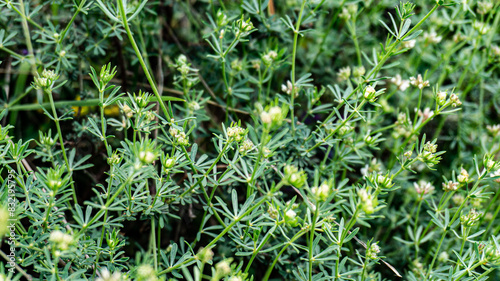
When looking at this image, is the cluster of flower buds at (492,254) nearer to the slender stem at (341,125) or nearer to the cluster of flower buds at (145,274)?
the slender stem at (341,125)

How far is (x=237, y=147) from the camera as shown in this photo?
188 cm

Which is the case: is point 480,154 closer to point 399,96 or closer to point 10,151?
point 399,96

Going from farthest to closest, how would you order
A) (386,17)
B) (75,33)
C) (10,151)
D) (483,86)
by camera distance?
(386,17) < (483,86) < (75,33) < (10,151)

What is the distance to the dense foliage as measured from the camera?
5.93ft

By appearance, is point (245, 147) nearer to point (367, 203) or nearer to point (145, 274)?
point (367, 203)

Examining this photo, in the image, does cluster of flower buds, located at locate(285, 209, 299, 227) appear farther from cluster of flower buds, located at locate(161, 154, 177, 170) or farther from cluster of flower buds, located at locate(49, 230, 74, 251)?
cluster of flower buds, located at locate(49, 230, 74, 251)

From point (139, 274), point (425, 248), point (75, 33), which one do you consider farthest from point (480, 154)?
point (75, 33)

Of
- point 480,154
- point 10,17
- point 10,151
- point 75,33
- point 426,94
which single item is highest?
point 10,17

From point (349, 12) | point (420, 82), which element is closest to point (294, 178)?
point (420, 82)

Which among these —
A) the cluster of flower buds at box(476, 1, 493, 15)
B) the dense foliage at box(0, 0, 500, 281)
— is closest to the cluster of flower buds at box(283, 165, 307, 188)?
the dense foliage at box(0, 0, 500, 281)

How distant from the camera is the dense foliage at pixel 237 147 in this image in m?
1.81

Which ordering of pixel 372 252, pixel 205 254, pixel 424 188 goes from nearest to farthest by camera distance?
pixel 205 254 → pixel 372 252 → pixel 424 188

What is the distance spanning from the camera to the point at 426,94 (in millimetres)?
3277

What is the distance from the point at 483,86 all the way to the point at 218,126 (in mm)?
1993
